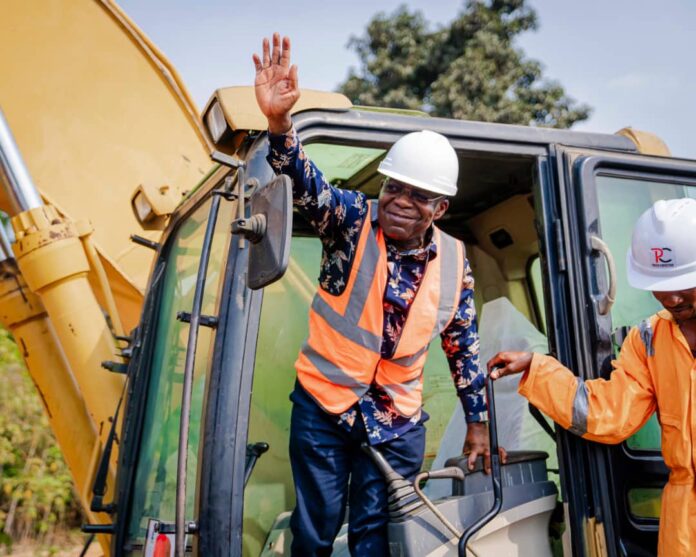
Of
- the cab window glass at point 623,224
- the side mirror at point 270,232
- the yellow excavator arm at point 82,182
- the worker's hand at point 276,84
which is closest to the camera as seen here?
the side mirror at point 270,232

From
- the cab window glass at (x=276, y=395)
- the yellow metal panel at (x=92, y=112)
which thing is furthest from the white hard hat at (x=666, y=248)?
the yellow metal panel at (x=92, y=112)

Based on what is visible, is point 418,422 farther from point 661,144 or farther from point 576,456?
point 661,144

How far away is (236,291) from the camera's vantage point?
6.57ft

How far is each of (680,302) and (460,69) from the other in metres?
11.4

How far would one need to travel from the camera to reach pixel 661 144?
8.90 feet

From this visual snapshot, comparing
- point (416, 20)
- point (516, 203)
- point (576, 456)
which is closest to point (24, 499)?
point (516, 203)

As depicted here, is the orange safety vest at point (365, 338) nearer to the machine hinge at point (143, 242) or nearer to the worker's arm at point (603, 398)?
the worker's arm at point (603, 398)

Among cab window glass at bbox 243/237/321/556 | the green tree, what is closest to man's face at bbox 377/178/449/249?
cab window glass at bbox 243/237/321/556

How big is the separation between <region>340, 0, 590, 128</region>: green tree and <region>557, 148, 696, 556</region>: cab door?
10415 mm

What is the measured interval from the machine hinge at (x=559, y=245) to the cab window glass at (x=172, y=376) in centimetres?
97

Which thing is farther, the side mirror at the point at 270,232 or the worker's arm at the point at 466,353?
the worker's arm at the point at 466,353

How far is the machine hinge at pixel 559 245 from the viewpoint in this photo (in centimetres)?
224

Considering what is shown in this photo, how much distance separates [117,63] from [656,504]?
2.79m

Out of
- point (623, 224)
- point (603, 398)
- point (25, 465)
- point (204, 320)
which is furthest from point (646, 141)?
point (25, 465)
